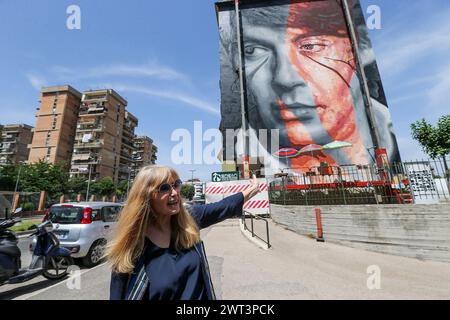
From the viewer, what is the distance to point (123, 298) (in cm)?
125

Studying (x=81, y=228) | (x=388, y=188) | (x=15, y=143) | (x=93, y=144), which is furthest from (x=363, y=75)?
(x=15, y=143)

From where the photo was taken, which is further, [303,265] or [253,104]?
[253,104]

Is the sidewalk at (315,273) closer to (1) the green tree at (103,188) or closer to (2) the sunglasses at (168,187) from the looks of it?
(2) the sunglasses at (168,187)

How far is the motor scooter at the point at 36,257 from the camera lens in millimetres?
3928

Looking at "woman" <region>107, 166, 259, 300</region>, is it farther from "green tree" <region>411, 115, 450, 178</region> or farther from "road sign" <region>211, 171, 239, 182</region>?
"green tree" <region>411, 115, 450, 178</region>

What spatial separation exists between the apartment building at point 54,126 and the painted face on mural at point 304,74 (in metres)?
50.5

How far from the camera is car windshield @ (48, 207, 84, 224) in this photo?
18.2 ft

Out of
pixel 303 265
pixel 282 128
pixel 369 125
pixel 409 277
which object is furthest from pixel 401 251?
pixel 369 125

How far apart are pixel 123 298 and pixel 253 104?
81.0 ft

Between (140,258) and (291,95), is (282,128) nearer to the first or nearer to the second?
(291,95)

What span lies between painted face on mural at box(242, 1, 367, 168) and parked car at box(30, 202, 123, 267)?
19749 millimetres

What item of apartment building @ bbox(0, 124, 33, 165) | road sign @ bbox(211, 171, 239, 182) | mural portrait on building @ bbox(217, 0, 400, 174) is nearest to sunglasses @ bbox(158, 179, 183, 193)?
road sign @ bbox(211, 171, 239, 182)

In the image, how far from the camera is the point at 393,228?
22.5ft

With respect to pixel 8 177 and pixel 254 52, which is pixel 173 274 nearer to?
pixel 254 52
